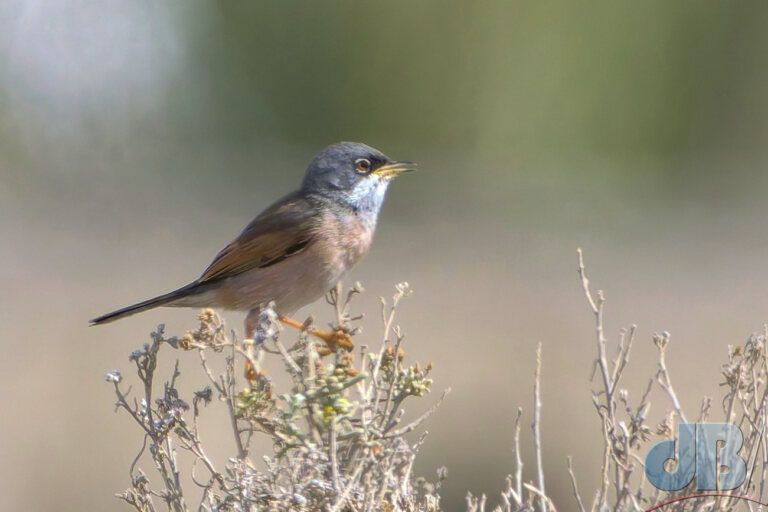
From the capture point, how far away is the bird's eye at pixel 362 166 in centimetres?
592

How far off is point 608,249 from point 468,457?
10018mm

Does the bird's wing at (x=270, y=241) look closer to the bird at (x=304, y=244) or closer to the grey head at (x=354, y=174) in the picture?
the bird at (x=304, y=244)

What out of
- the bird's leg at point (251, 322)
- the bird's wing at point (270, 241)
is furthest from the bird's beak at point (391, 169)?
the bird's leg at point (251, 322)

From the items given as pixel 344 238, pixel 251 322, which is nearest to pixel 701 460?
pixel 344 238

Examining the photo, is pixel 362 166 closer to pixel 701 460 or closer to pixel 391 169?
pixel 391 169

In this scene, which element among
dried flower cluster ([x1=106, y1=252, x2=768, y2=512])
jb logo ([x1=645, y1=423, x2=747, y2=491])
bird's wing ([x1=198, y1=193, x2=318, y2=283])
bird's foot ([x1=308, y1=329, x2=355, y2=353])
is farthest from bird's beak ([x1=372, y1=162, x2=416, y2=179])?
jb logo ([x1=645, y1=423, x2=747, y2=491])

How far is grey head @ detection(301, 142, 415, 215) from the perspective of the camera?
5.90 meters

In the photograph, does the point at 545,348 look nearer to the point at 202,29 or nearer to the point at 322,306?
the point at 322,306

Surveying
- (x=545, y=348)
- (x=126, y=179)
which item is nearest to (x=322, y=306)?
(x=545, y=348)

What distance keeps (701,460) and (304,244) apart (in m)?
2.82

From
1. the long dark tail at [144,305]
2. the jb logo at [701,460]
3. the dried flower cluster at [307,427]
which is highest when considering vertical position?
the long dark tail at [144,305]

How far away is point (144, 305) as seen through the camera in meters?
5.53

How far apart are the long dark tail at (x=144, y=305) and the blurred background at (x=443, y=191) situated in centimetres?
309

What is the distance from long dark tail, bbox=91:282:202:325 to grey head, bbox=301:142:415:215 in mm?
787
